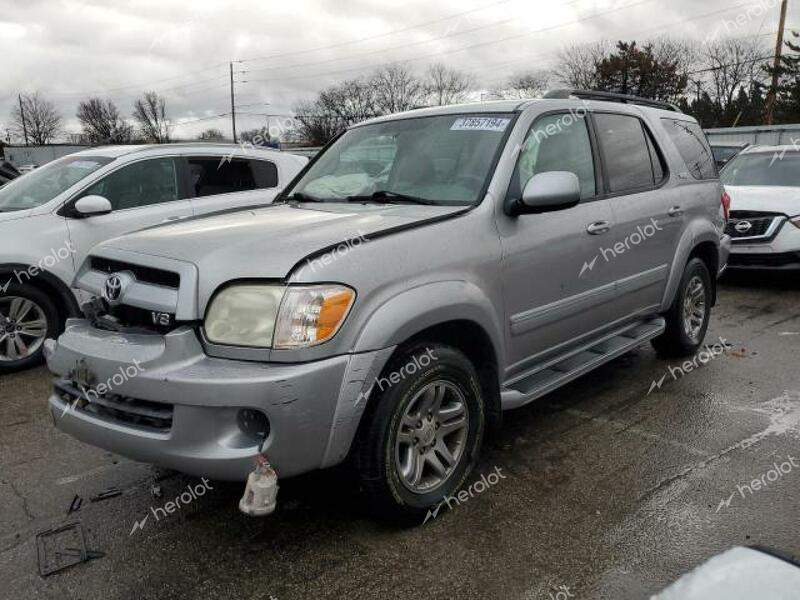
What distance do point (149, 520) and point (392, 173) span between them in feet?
7.01

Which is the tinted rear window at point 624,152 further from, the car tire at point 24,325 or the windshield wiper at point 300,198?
the car tire at point 24,325

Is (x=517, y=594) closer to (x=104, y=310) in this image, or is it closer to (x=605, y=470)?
(x=605, y=470)

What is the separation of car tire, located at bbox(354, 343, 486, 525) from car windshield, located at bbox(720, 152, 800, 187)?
24.6ft

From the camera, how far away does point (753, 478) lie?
329cm

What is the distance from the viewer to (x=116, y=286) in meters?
2.77

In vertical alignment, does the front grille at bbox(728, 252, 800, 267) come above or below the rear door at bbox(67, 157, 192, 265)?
below

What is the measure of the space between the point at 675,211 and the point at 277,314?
3.32 metres

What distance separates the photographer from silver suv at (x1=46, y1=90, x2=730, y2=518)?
243 cm

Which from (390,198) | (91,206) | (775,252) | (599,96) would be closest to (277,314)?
(390,198)

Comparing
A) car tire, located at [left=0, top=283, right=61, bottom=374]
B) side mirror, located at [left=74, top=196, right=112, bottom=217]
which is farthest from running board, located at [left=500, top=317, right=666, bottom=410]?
car tire, located at [left=0, top=283, right=61, bottom=374]

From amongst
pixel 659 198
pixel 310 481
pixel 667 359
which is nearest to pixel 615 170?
pixel 659 198

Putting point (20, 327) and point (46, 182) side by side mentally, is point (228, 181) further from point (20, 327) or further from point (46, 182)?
point (20, 327)

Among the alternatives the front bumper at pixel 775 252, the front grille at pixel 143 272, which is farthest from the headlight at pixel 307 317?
the front bumper at pixel 775 252

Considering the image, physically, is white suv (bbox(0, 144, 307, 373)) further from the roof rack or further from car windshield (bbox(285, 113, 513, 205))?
the roof rack
